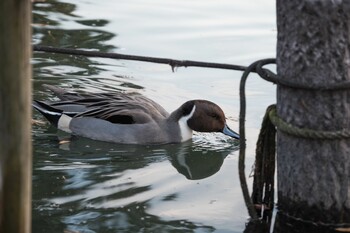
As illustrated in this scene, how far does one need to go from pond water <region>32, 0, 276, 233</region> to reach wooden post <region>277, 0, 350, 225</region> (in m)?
0.68

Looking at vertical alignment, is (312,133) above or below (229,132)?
above

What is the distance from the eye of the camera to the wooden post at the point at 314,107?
16.7ft

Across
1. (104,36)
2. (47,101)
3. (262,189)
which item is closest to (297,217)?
(262,189)

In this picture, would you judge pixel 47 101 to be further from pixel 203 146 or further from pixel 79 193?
pixel 79 193

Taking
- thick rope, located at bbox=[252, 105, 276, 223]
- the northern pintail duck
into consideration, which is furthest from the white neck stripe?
thick rope, located at bbox=[252, 105, 276, 223]

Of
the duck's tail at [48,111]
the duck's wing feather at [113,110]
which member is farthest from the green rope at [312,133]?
the duck's tail at [48,111]

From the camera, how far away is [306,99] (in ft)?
17.2

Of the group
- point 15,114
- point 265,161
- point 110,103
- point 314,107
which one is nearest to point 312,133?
point 314,107

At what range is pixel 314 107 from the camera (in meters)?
5.24

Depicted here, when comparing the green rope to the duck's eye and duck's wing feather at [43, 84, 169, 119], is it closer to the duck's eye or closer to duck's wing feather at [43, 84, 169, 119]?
the duck's eye

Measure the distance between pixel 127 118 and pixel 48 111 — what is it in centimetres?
69

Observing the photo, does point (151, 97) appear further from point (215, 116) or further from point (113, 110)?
point (215, 116)

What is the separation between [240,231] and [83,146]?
248cm

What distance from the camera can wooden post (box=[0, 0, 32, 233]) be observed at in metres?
4.14
